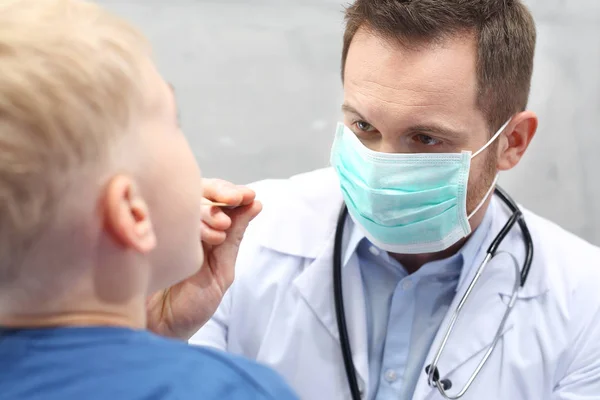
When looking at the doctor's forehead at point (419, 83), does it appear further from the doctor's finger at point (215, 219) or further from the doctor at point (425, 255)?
the doctor's finger at point (215, 219)

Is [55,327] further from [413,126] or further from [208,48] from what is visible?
[208,48]

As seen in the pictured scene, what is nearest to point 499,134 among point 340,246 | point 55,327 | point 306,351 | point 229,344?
point 340,246

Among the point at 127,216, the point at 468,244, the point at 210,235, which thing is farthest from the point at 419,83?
the point at 127,216

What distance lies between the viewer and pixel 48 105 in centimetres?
46

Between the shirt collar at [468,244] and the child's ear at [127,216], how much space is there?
667 millimetres

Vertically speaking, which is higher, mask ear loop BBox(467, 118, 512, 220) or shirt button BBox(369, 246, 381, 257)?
mask ear loop BBox(467, 118, 512, 220)

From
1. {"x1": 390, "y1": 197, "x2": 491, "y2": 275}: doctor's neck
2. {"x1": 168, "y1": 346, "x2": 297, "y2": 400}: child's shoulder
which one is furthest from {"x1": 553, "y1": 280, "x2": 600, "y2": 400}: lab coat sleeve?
{"x1": 168, "y1": 346, "x2": 297, "y2": 400}: child's shoulder

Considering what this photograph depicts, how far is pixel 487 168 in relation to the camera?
44.1 inches

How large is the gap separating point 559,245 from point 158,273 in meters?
0.85

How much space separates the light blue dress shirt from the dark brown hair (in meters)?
0.23

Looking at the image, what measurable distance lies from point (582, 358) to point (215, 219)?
0.67 meters

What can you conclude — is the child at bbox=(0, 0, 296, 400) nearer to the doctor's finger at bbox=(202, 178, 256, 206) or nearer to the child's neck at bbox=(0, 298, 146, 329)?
the child's neck at bbox=(0, 298, 146, 329)

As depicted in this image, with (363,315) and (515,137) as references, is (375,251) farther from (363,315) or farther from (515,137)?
(515,137)

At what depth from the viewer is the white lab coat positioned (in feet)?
3.60
